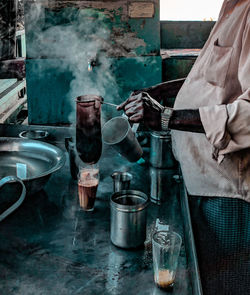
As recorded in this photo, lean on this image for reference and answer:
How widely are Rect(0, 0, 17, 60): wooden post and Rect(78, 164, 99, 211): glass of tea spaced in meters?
2.36

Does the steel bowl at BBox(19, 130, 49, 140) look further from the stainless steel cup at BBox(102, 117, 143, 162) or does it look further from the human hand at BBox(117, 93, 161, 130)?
the human hand at BBox(117, 93, 161, 130)

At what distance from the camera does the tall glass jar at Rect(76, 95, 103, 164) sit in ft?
5.32

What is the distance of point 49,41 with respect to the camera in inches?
135

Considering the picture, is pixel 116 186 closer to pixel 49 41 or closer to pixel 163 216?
pixel 163 216

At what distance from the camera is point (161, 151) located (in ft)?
7.70

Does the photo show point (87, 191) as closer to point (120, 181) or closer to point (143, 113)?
point (120, 181)

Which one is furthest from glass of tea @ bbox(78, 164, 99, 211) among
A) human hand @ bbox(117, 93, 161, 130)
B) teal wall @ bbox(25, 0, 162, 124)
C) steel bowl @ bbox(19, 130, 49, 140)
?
teal wall @ bbox(25, 0, 162, 124)

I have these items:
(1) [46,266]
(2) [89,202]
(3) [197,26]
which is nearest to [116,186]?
(2) [89,202]

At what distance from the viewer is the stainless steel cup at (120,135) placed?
203cm

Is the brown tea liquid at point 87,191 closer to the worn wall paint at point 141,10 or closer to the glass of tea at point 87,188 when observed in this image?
the glass of tea at point 87,188

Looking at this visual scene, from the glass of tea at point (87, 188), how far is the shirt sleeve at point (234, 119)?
0.66m

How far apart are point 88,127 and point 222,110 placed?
2.04 ft

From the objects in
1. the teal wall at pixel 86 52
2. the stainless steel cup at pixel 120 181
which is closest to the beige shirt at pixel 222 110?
the stainless steel cup at pixel 120 181

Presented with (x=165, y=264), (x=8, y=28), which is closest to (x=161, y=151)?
(x=165, y=264)
